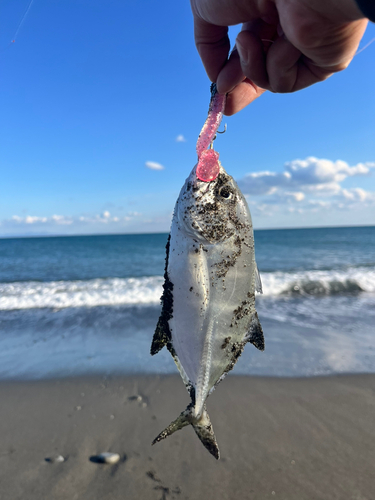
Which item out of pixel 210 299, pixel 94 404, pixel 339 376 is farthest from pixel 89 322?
pixel 210 299

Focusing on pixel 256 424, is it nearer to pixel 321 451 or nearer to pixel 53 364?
pixel 321 451

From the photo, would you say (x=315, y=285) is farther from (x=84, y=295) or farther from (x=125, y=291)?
(x=84, y=295)

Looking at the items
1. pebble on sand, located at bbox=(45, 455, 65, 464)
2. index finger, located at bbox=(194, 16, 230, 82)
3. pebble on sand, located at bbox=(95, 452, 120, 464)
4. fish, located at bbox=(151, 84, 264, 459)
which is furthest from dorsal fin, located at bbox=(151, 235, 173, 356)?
pebble on sand, located at bbox=(45, 455, 65, 464)

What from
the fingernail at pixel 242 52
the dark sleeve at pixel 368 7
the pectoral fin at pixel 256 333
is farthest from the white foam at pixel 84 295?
the dark sleeve at pixel 368 7

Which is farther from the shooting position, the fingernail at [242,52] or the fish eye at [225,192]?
the fish eye at [225,192]

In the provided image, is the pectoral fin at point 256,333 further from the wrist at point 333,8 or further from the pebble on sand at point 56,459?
the pebble on sand at point 56,459

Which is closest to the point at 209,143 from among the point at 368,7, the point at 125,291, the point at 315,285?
the point at 368,7

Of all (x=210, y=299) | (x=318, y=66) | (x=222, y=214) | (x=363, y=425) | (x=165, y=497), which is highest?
(x=318, y=66)
